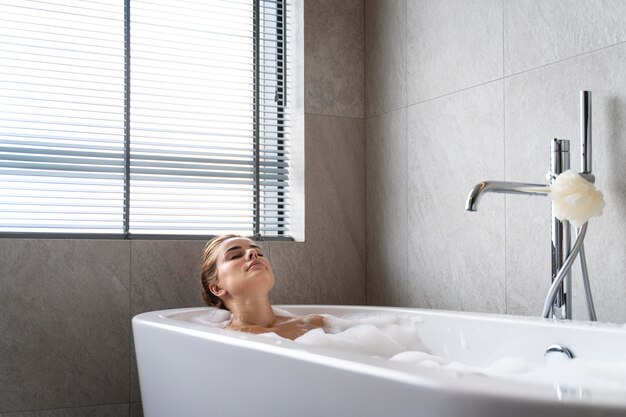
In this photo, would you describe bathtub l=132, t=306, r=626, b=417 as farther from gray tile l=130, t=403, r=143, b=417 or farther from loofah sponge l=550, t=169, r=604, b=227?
gray tile l=130, t=403, r=143, b=417

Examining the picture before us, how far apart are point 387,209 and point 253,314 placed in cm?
84

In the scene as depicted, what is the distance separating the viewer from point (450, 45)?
8.51 feet

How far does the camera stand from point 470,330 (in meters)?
2.05

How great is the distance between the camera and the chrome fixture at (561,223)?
1921 mm

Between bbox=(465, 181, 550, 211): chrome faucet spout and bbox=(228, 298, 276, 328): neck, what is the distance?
713mm

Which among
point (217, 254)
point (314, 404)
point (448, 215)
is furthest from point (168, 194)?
point (314, 404)

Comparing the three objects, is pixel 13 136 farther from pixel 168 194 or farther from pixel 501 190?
pixel 501 190

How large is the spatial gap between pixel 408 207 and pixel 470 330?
82 cm

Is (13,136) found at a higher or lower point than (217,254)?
higher

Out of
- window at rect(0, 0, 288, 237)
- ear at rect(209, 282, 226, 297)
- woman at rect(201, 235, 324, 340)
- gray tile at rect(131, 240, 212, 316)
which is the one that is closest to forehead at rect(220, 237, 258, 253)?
woman at rect(201, 235, 324, 340)

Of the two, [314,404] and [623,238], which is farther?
[623,238]

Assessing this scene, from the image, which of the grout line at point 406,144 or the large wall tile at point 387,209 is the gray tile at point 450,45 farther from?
the large wall tile at point 387,209

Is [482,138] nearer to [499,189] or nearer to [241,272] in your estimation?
[499,189]

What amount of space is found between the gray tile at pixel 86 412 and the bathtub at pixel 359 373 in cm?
52
